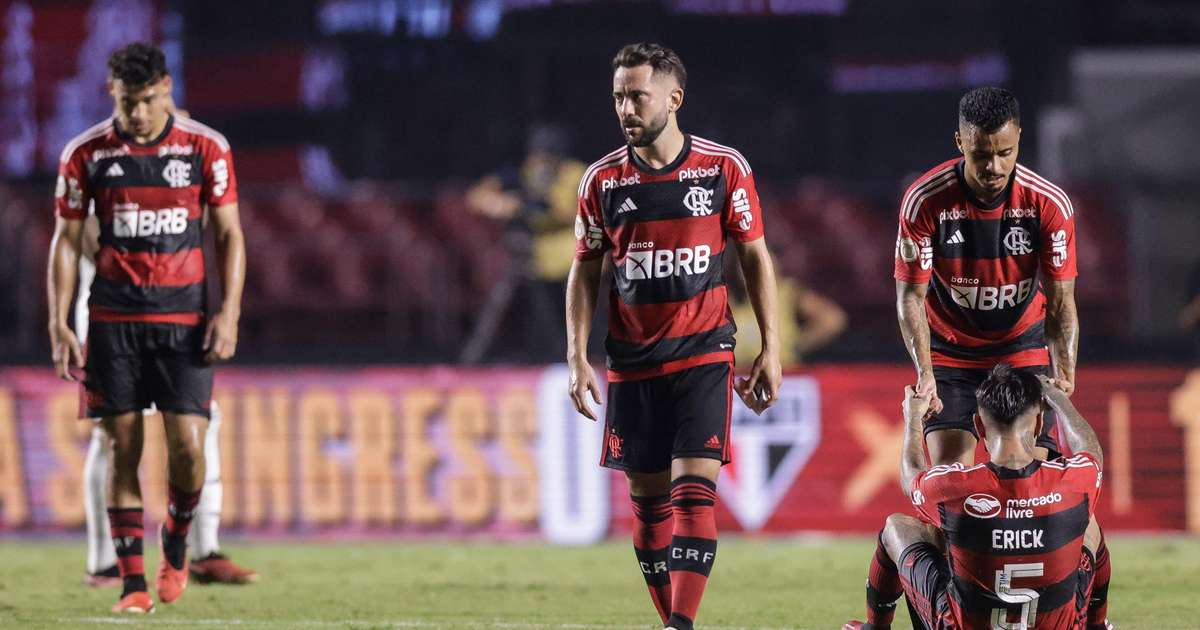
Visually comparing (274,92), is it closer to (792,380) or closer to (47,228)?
(47,228)

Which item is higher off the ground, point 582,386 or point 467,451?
point 582,386

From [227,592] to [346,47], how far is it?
9808 millimetres

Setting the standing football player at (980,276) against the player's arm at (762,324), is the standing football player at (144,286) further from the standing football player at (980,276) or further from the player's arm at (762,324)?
the standing football player at (980,276)

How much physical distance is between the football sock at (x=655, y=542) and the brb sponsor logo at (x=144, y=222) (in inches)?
101

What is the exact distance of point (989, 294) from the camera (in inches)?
276

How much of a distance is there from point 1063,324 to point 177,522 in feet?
13.3

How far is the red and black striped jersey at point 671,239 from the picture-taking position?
678 centimetres

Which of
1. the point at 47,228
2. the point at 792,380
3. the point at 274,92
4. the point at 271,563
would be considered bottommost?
the point at 271,563

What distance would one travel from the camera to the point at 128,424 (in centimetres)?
806

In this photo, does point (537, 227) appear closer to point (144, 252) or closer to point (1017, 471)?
point (144, 252)

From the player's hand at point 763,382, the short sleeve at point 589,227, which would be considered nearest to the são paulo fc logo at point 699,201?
the short sleeve at point 589,227

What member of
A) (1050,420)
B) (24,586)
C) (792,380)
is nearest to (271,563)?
(24,586)

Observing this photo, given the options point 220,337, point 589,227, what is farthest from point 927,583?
point 220,337

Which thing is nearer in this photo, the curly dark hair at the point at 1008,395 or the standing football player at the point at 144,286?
the curly dark hair at the point at 1008,395
